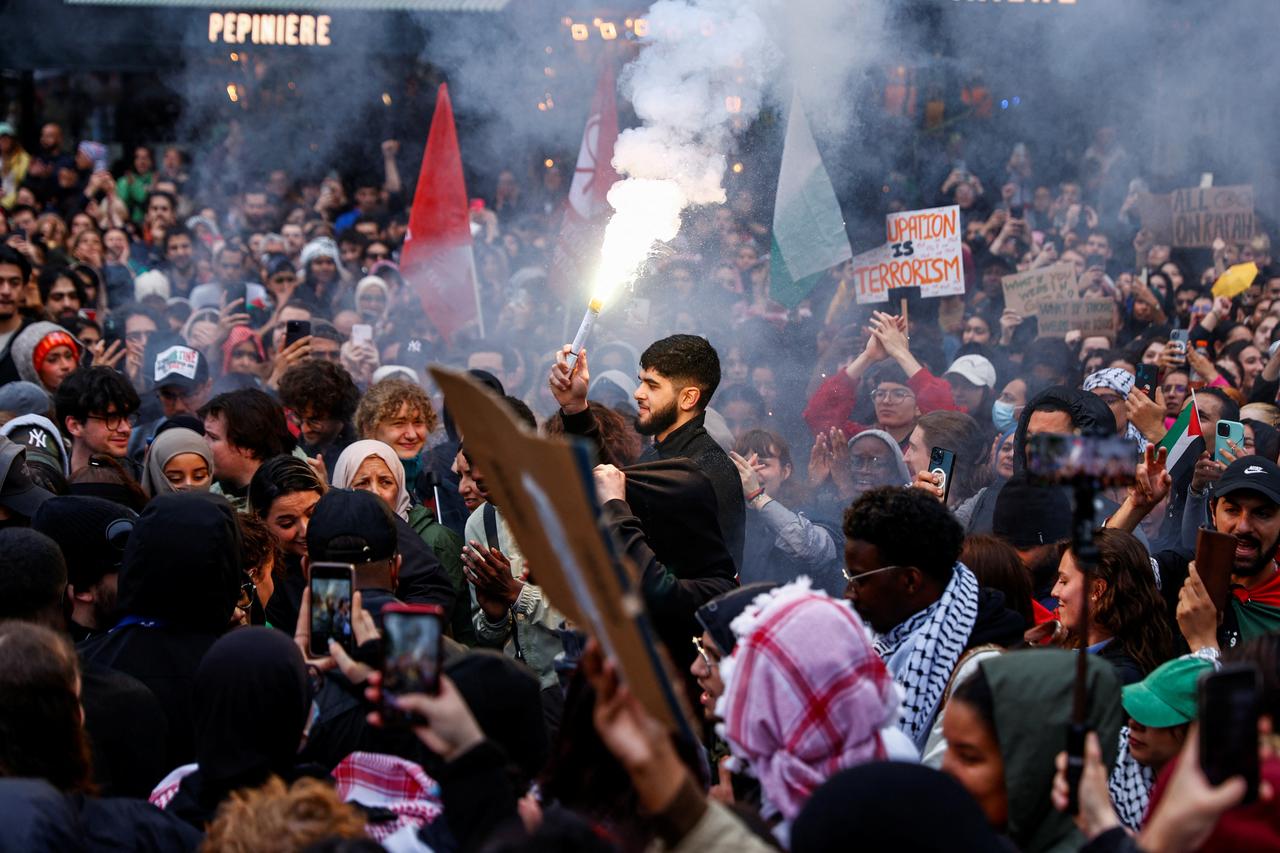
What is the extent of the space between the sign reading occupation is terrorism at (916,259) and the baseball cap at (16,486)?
475 cm

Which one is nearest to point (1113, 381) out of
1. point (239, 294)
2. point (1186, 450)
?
point (1186, 450)

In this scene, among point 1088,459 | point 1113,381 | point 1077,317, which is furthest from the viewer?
point 1077,317

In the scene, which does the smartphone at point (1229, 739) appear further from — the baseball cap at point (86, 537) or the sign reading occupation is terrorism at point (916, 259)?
the sign reading occupation is terrorism at point (916, 259)

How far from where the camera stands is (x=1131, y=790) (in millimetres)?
3223

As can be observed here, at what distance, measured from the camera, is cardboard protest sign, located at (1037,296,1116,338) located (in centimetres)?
852

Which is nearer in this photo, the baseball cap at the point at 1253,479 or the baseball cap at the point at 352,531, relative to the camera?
the baseball cap at the point at 352,531

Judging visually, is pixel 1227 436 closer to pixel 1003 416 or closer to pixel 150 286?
pixel 1003 416

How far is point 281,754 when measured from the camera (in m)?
2.66

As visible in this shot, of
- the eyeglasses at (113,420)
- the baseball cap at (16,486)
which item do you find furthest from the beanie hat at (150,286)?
the baseball cap at (16,486)

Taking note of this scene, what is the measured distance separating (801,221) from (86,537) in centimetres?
437

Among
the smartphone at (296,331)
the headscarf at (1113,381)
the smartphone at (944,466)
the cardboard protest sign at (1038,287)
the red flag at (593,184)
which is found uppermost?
the red flag at (593,184)

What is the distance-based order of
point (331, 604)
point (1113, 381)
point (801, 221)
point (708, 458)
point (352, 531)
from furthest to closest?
point (801, 221) < point (1113, 381) < point (708, 458) < point (352, 531) < point (331, 604)

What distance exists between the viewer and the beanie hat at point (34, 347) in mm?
6480

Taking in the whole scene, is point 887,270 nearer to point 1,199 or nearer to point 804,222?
point 804,222
